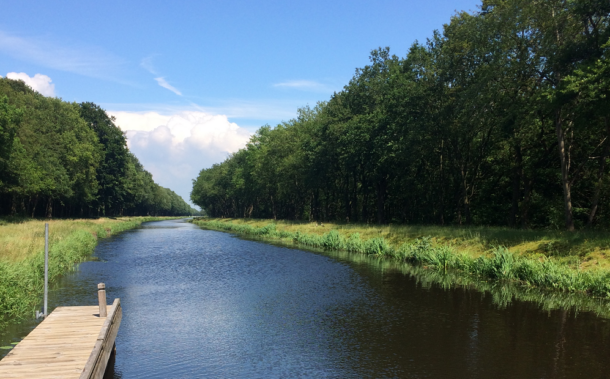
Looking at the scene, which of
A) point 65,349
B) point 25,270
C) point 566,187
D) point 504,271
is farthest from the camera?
point 566,187

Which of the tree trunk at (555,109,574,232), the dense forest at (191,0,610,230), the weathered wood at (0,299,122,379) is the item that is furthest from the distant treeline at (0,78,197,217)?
the tree trunk at (555,109,574,232)

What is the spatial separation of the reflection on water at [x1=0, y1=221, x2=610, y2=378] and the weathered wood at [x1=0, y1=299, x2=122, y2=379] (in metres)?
1.30

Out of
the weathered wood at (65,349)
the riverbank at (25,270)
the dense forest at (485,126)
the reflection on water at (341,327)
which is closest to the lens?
the weathered wood at (65,349)

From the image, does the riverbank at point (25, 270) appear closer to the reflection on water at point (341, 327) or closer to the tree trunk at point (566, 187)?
the reflection on water at point (341, 327)

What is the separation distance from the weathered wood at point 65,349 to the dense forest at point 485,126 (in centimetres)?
2456

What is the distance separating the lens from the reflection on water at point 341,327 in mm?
11047

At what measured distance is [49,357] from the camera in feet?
28.2

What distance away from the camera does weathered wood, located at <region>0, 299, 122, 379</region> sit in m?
7.82

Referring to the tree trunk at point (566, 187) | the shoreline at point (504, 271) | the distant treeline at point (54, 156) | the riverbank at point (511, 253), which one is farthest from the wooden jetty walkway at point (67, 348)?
the distant treeline at point (54, 156)

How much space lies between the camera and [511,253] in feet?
76.6

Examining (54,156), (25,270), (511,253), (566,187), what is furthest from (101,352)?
(54,156)

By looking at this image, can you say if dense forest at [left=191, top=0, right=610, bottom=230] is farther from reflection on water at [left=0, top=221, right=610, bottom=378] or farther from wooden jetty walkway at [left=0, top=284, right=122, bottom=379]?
wooden jetty walkway at [left=0, top=284, right=122, bottom=379]

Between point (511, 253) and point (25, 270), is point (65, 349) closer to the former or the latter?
point (25, 270)

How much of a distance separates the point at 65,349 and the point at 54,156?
66.6 meters
